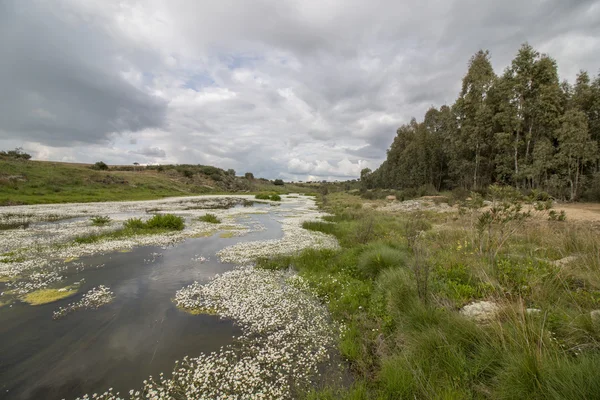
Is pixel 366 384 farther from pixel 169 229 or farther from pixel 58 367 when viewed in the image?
pixel 169 229

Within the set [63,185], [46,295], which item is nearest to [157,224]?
[46,295]

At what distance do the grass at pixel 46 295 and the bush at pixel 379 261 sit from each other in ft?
34.2

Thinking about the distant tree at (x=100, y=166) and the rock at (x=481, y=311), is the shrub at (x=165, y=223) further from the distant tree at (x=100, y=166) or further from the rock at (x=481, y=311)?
the distant tree at (x=100, y=166)

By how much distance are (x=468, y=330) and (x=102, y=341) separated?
8084mm

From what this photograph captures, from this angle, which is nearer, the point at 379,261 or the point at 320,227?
the point at 379,261

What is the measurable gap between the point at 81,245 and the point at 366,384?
16.2m

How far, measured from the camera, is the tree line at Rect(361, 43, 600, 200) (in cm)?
2984

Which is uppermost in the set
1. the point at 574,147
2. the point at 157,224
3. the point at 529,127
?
the point at 529,127

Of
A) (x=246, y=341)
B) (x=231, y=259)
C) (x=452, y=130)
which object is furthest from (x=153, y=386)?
(x=452, y=130)

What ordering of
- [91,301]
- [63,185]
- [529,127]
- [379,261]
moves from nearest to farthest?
1. [91,301]
2. [379,261]
3. [529,127]
4. [63,185]

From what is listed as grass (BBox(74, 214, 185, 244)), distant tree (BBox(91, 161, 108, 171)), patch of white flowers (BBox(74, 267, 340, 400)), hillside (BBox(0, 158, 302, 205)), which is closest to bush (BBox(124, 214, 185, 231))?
grass (BBox(74, 214, 185, 244))

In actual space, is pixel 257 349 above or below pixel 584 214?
below

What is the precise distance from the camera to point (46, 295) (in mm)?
8188

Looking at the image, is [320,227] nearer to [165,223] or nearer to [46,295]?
[165,223]
